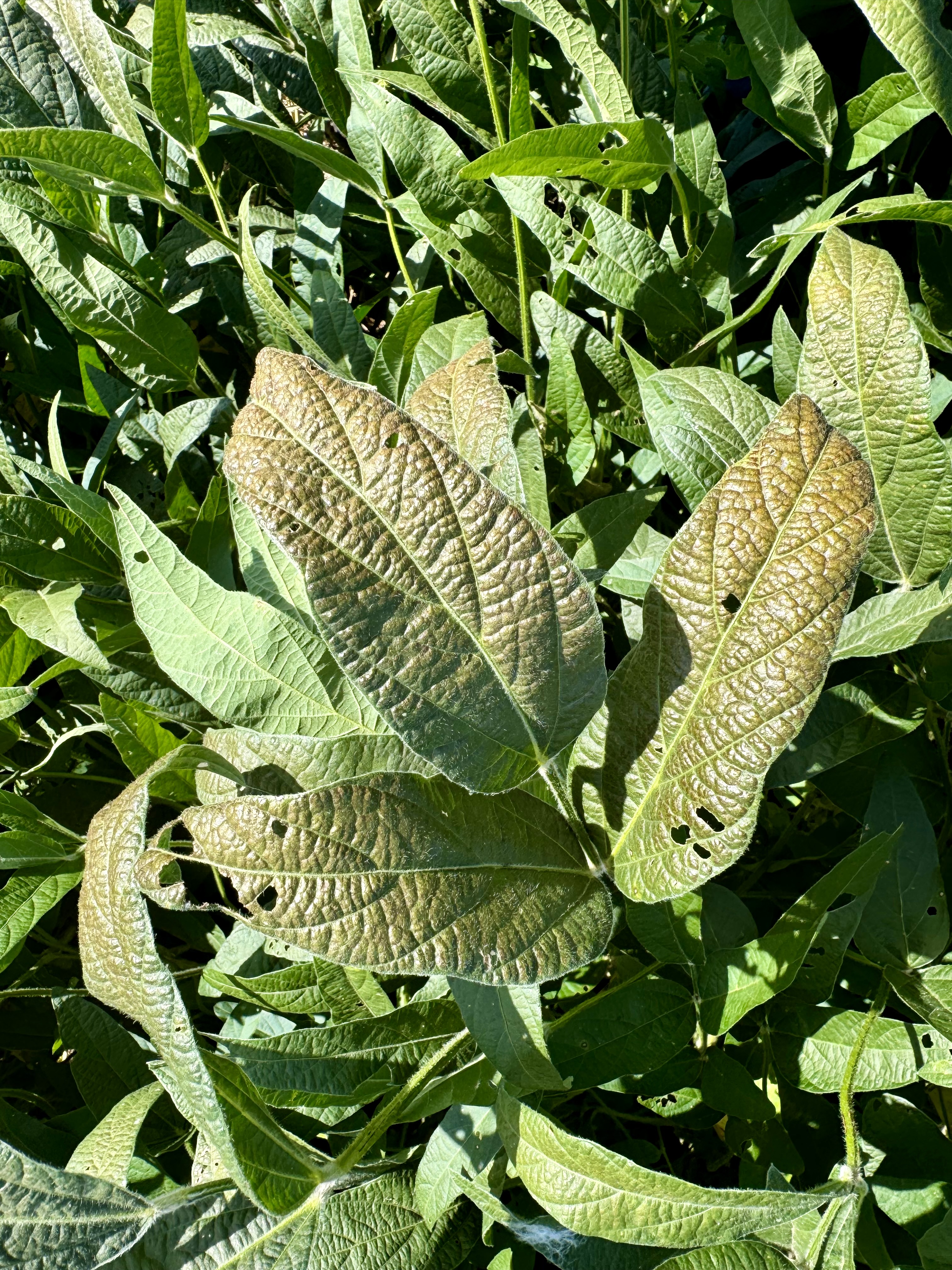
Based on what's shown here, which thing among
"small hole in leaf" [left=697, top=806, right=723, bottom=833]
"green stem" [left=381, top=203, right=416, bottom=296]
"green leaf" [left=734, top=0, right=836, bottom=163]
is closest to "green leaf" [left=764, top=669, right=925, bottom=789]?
"small hole in leaf" [left=697, top=806, right=723, bottom=833]

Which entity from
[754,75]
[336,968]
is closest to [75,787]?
[336,968]

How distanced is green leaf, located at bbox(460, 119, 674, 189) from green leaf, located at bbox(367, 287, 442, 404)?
123mm

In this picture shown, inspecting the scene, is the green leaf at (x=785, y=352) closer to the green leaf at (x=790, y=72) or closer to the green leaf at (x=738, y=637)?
the green leaf at (x=790, y=72)

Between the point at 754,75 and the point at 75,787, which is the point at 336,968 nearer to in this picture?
the point at 75,787

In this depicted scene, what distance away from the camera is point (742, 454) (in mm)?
780

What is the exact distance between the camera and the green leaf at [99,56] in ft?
3.18

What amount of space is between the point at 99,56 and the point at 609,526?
643mm

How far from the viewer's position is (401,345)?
945 mm

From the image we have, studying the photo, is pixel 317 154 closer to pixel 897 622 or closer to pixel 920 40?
pixel 920 40

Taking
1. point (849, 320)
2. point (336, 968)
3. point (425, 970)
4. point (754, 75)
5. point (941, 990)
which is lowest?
point (941, 990)

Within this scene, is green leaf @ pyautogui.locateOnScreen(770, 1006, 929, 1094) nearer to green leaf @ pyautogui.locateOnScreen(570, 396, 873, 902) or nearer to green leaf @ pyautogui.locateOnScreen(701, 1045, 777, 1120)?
green leaf @ pyautogui.locateOnScreen(701, 1045, 777, 1120)

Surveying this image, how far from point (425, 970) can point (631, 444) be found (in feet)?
2.11

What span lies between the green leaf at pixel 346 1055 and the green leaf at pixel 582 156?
2.01 feet

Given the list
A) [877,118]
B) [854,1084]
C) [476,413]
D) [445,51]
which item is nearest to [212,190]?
[445,51]
